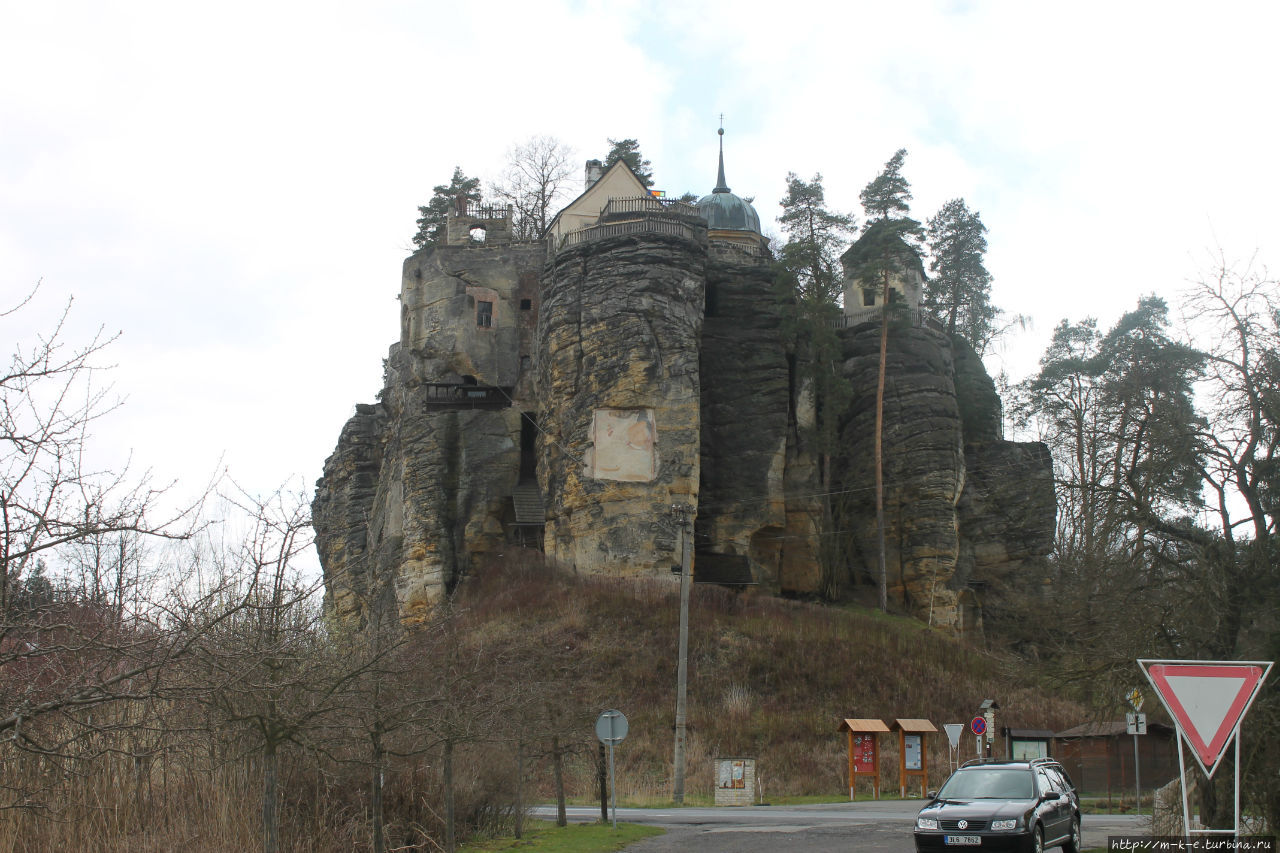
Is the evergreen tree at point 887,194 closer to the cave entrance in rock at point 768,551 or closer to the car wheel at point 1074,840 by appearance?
the cave entrance in rock at point 768,551

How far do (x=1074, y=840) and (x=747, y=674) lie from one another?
24.4 metres

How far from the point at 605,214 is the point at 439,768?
37.7 metres

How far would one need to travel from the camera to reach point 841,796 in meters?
31.1

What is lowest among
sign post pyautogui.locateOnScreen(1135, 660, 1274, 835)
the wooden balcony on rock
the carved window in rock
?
sign post pyautogui.locateOnScreen(1135, 660, 1274, 835)

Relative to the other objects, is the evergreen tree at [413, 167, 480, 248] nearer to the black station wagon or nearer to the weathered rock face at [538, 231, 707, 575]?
the weathered rock face at [538, 231, 707, 575]

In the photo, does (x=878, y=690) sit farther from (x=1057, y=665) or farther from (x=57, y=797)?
(x=57, y=797)

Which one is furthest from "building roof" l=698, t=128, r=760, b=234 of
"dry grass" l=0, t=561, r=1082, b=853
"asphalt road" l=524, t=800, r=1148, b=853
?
"asphalt road" l=524, t=800, r=1148, b=853

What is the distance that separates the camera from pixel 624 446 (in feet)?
153

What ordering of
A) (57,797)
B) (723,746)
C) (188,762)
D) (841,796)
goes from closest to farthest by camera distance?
(57,797)
(188,762)
(841,796)
(723,746)

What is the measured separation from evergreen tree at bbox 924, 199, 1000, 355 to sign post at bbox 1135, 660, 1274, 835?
57026 millimetres

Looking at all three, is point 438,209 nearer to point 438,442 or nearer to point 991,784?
point 438,442

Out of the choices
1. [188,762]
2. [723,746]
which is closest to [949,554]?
[723,746]

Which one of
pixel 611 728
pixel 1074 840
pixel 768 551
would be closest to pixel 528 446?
pixel 768 551

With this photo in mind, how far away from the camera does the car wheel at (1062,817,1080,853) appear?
16016mm
